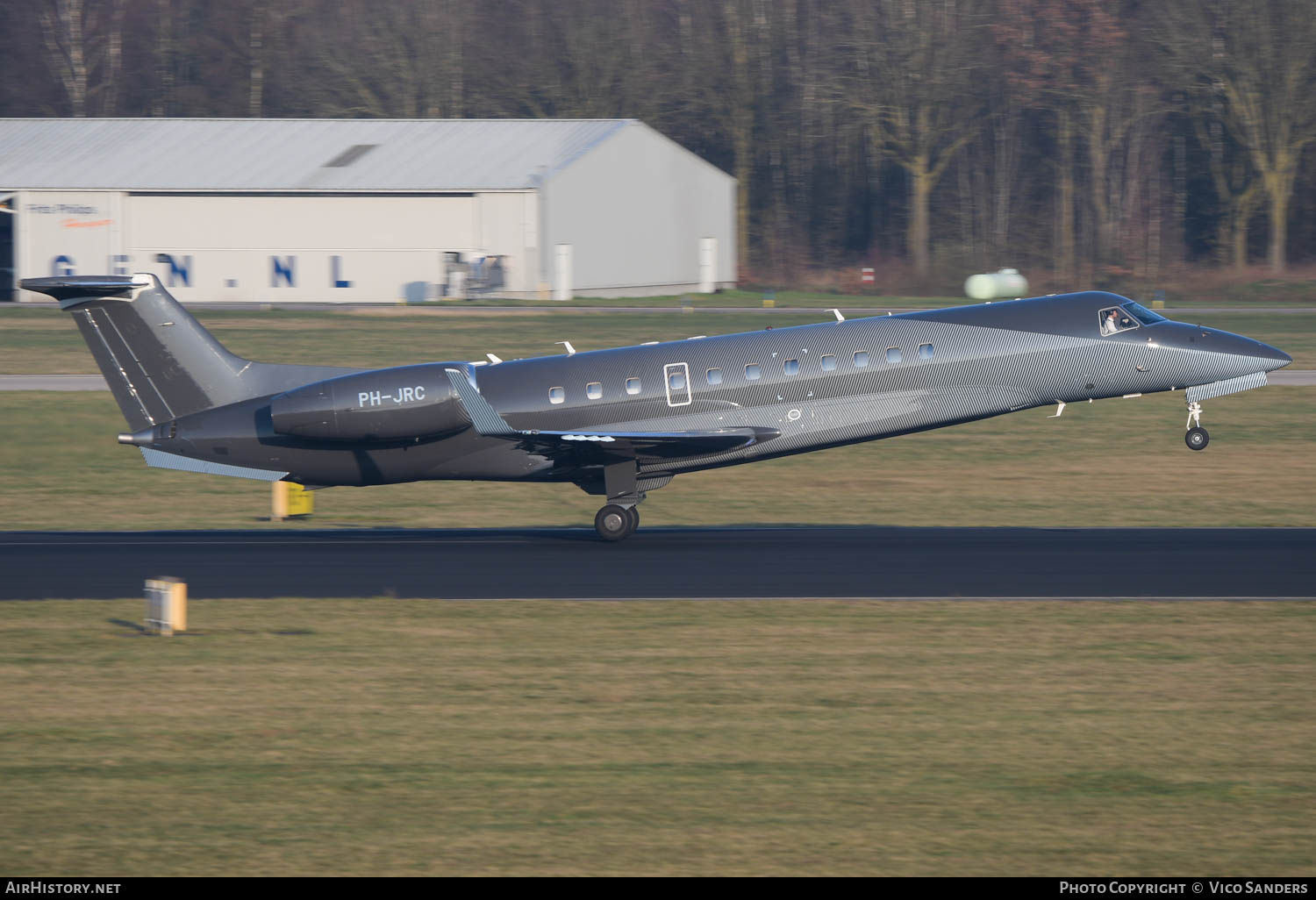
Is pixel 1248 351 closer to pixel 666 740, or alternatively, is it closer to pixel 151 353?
pixel 666 740

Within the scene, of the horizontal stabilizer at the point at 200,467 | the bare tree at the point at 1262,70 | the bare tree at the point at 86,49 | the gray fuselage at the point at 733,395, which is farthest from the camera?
the bare tree at the point at 86,49

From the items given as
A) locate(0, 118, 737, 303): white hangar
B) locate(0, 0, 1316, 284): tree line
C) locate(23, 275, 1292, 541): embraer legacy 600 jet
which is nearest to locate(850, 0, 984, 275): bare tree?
locate(0, 0, 1316, 284): tree line

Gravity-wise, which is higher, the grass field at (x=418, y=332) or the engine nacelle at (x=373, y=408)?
the grass field at (x=418, y=332)

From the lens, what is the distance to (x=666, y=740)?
12.1 metres

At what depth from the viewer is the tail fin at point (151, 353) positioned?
70.7ft

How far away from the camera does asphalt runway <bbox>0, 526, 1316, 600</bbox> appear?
18.4m

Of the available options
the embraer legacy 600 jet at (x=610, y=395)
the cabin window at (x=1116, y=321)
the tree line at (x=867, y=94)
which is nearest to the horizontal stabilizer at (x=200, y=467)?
the embraer legacy 600 jet at (x=610, y=395)

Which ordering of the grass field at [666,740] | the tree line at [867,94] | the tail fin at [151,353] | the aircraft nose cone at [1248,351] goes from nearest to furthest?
1. the grass field at [666,740]
2. the tail fin at [151,353]
3. the aircraft nose cone at [1248,351]
4. the tree line at [867,94]

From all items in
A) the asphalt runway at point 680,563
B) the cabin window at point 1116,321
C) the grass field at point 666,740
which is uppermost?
the cabin window at point 1116,321

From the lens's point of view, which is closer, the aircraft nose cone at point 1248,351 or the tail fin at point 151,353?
the tail fin at point 151,353

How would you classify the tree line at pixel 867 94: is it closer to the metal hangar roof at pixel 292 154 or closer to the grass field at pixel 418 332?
the metal hangar roof at pixel 292 154

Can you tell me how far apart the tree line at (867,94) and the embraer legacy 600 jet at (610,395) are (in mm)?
57406

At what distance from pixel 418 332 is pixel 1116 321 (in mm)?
34387

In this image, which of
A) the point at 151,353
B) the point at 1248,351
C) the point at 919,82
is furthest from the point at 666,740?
the point at 919,82
